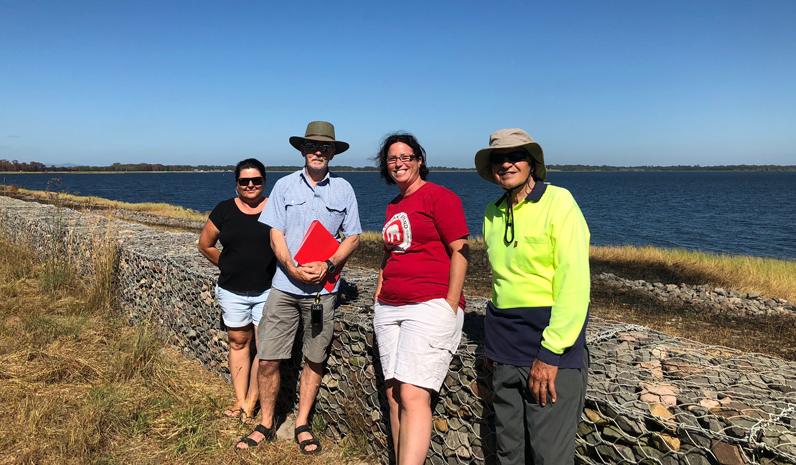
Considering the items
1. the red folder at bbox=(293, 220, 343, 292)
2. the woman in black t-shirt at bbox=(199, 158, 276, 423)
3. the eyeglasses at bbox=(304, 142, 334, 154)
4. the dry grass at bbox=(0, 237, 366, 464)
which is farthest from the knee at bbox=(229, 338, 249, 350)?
the eyeglasses at bbox=(304, 142, 334, 154)

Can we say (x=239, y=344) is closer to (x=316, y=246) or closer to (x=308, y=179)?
(x=316, y=246)

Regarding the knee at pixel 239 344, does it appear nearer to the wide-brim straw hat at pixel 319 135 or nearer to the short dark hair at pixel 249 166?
the short dark hair at pixel 249 166

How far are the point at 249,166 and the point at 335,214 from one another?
974mm

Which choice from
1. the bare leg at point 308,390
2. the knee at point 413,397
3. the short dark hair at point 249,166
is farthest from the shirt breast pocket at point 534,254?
the short dark hair at point 249,166

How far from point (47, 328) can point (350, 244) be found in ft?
13.2

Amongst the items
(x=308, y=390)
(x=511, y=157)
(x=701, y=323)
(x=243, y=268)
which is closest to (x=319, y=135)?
(x=243, y=268)

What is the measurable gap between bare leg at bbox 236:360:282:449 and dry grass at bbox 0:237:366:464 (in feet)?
0.67

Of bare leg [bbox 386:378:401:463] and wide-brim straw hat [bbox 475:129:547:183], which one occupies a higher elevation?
wide-brim straw hat [bbox 475:129:547:183]

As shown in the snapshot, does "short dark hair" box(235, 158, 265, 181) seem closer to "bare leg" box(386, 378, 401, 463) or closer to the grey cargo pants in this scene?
"bare leg" box(386, 378, 401, 463)

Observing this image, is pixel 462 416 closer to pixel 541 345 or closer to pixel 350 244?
pixel 541 345

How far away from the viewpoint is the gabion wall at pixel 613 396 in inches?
77.7

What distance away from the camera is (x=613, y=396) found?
2.30 metres

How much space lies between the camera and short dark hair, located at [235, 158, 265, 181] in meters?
3.97

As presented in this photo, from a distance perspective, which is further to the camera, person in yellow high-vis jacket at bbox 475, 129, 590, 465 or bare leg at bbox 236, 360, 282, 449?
bare leg at bbox 236, 360, 282, 449
